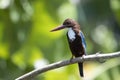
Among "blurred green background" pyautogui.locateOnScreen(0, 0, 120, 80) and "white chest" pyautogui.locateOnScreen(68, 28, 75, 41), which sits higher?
"white chest" pyautogui.locateOnScreen(68, 28, 75, 41)

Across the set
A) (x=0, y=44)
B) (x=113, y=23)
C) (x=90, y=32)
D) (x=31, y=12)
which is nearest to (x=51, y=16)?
(x=31, y=12)

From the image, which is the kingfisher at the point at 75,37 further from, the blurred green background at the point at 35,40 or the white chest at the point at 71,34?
the blurred green background at the point at 35,40

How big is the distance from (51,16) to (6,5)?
11.4 inches

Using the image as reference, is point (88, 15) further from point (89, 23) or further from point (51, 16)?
point (51, 16)

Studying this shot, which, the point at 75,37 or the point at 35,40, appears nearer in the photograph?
the point at 75,37

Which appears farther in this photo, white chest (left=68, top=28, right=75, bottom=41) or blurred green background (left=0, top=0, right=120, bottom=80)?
blurred green background (left=0, top=0, right=120, bottom=80)

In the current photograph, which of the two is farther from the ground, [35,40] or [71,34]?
[71,34]

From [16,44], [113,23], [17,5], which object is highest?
[17,5]

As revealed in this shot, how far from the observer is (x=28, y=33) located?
3307mm

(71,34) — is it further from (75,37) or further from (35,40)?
(35,40)

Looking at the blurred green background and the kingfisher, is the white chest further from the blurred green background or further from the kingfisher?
the blurred green background

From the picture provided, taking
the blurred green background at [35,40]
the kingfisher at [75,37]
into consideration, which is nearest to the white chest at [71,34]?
the kingfisher at [75,37]

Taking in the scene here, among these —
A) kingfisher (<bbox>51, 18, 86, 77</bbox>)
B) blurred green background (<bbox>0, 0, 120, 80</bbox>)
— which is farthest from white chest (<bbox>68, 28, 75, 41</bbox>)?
blurred green background (<bbox>0, 0, 120, 80</bbox>)

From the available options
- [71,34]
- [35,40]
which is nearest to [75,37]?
[71,34]
